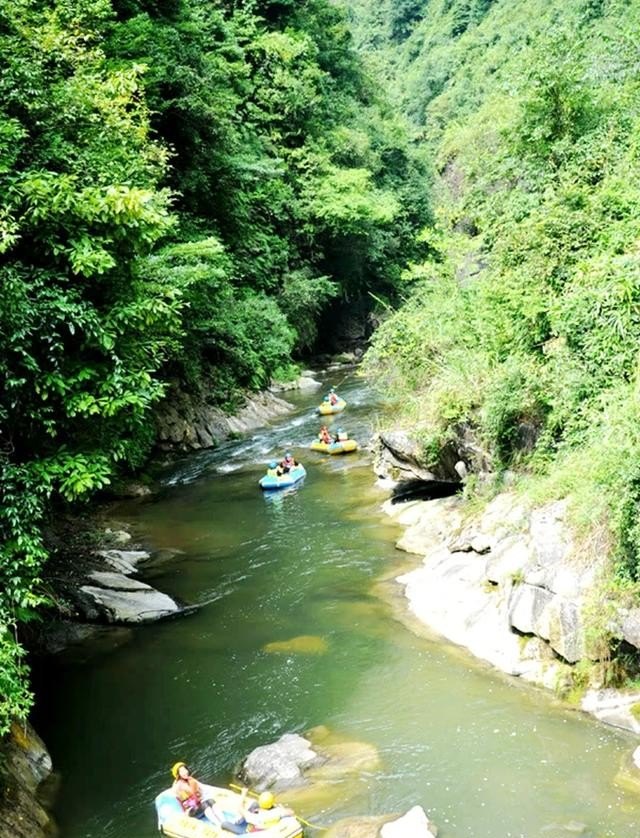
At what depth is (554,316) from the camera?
11195 millimetres

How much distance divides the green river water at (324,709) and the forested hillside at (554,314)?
7.00ft

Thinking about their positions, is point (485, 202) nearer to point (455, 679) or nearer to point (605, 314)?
point (605, 314)

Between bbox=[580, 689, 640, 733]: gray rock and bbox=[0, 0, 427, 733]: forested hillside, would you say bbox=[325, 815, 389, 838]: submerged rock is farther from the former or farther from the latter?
bbox=[0, 0, 427, 733]: forested hillside

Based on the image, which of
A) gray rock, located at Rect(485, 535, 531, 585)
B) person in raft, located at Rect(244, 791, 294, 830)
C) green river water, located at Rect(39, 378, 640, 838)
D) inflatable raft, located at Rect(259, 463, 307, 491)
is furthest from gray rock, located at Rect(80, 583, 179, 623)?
inflatable raft, located at Rect(259, 463, 307, 491)

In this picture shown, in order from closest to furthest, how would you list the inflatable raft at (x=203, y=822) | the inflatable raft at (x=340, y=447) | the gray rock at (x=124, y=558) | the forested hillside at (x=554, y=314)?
1. the inflatable raft at (x=203, y=822)
2. the forested hillside at (x=554, y=314)
3. the gray rock at (x=124, y=558)
4. the inflatable raft at (x=340, y=447)

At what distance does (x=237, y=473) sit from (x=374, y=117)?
34383mm

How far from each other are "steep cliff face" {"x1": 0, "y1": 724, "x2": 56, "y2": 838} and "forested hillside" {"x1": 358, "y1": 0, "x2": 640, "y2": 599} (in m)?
6.54

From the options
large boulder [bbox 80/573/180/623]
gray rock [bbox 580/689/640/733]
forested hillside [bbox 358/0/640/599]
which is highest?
forested hillside [bbox 358/0/640/599]

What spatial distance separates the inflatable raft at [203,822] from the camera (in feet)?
22.1

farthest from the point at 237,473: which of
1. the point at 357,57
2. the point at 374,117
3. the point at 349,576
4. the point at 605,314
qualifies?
the point at 357,57

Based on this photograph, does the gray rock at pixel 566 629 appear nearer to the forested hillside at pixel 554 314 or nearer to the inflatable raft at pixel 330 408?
the forested hillside at pixel 554 314

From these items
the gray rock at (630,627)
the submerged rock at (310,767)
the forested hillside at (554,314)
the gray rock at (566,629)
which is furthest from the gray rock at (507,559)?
the submerged rock at (310,767)

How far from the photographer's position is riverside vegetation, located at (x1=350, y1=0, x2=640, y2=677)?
9148mm

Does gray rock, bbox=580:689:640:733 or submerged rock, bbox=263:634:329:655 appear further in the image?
submerged rock, bbox=263:634:329:655
